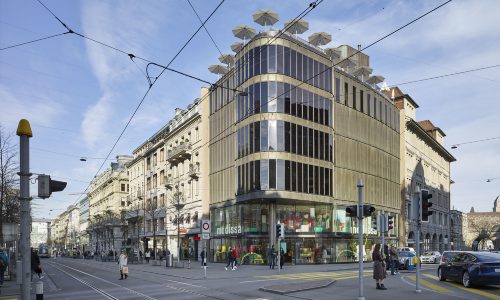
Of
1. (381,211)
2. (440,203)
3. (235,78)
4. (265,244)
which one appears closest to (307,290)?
(265,244)

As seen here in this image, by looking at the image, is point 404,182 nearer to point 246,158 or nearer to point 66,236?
point 246,158

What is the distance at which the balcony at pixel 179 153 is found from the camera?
191 ft

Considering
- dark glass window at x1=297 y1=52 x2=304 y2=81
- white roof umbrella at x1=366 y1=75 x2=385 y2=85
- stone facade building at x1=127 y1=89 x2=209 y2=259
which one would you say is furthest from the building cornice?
stone facade building at x1=127 y1=89 x2=209 y2=259

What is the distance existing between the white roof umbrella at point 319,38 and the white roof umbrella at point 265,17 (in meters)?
4.53

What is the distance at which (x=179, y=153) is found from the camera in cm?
5944

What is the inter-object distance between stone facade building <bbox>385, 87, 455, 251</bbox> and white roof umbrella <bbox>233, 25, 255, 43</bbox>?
2858 centimetres

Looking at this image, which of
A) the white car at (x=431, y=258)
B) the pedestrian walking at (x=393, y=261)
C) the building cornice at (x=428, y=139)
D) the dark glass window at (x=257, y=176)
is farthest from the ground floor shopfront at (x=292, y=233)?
the building cornice at (x=428, y=139)

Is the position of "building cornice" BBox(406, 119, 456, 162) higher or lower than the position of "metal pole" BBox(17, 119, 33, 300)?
higher

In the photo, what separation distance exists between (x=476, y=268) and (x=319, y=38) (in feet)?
103

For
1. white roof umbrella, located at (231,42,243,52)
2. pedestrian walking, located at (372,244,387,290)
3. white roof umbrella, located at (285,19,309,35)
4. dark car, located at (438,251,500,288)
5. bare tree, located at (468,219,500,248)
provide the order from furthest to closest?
bare tree, located at (468,219,500,248), white roof umbrella, located at (231,42,243,52), white roof umbrella, located at (285,19,309,35), pedestrian walking, located at (372,244,387,290), dark car, located at (438,251,500,288)

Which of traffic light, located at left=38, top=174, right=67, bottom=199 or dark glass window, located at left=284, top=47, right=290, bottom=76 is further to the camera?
dark glass window, located at left=284, top=47, right=290, bottom=76

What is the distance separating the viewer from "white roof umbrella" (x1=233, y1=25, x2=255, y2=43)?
4447 cm

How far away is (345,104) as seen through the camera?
50188mm

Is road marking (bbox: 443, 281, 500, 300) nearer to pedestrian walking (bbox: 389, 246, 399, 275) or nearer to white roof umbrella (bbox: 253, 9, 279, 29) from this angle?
pedestrian walking (bbox: 389, 246, 399, 275)
